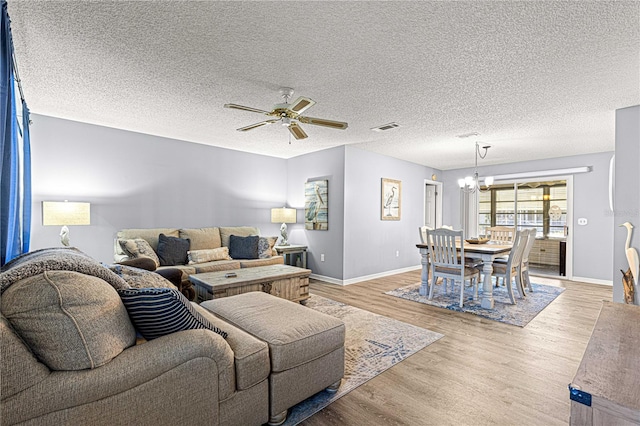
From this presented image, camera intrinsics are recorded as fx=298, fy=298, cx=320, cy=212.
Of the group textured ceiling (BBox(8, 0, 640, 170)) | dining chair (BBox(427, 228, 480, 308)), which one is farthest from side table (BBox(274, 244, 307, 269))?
textured ceiling (BBox(8, 0, 640, 170))

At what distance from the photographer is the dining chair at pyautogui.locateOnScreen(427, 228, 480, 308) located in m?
3.90

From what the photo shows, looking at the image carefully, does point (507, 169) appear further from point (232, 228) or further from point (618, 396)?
point (618, 396)

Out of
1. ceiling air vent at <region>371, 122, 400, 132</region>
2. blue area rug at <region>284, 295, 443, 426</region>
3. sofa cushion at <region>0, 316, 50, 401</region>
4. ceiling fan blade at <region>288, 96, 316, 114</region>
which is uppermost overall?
ceiling air vent at <region>371, 122, 400, 132</region>

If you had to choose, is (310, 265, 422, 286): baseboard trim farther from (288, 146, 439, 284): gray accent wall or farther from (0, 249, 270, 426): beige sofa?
(0, 249, 270, 426): beige sofa

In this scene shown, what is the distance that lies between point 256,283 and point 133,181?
264cm

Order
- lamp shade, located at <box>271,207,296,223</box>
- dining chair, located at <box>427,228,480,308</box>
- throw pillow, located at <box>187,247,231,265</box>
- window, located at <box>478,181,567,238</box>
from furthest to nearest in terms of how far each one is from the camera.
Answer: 1. window, located at <box>478,181,567,238</box>
2. lamp shade, located at <box>271,207,296,223</box>
3. throw pillow, located at <box>187,247,231,265</box>
4. dining chair, located at <box>427,228,480,308</box>

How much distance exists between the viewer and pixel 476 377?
2201mm

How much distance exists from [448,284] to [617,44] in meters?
3.73

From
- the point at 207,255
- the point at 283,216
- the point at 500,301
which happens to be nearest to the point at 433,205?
the point at 500,301

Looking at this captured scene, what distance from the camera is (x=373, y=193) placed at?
566 centimetres

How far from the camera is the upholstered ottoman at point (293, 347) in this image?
65.7 inches

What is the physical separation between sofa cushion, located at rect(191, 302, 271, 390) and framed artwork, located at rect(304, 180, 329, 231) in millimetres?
3821

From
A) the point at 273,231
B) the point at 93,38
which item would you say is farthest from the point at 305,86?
the point at 273,231

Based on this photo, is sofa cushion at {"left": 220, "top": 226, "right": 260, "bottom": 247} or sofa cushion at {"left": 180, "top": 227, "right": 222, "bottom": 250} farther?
sofa cushion at {"left": 220, "top": 226, "right": 260, "bottom": 247}
